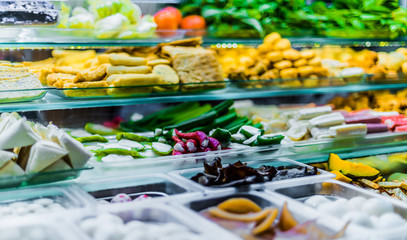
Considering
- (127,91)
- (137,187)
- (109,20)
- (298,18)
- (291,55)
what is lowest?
(137,187)

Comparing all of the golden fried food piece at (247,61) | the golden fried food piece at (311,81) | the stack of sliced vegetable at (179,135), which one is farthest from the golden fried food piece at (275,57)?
the stack of sliced vegetable at (179,135)

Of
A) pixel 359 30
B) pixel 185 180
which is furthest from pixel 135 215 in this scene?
pixel 359 30

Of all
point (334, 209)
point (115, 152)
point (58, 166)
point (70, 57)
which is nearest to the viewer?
point (334, 209)

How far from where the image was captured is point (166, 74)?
103 inches

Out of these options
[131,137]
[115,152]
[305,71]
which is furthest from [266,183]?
[305,71]

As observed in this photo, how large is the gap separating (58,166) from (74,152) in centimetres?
8

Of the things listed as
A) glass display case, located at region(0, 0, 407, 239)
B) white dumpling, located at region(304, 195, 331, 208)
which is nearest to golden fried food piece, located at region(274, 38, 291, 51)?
glass display case, located at region(0, 0, 407, 239)

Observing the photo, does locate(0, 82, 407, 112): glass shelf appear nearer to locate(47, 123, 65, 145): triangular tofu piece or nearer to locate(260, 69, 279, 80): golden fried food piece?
locate(260, 69, 279, 80): golden fried food piece

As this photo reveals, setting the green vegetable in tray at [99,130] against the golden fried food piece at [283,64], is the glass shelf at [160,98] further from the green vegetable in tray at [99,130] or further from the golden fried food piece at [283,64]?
the green vegetable in tray at [99,130]

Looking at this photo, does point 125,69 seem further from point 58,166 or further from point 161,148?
point 58,166

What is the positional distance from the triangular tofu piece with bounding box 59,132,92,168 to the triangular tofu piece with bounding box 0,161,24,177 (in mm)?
189

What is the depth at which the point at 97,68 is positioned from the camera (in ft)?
8.13

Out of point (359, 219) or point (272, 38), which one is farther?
point (272, 38)

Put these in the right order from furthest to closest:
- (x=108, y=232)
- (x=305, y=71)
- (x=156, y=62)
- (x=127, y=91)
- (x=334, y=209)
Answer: (x=305, y=71), (x=156, y=62), (x=127, y=91), (x=334, y=209), (x=108, y=232)
